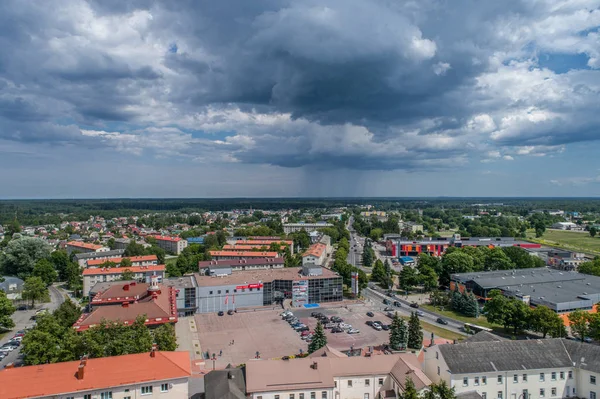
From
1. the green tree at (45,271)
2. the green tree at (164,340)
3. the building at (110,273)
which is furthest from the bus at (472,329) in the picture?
the green tree at (45,271)

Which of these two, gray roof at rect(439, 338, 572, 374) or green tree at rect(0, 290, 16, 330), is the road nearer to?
green tree at rect(0, 290, 16, 330)

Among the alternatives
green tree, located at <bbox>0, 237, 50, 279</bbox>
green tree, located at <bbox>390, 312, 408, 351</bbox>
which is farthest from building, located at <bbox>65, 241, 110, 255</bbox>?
green tree, located at <bbox>390, 312, 408, 351</bbox>

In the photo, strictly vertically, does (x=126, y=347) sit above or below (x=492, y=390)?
above

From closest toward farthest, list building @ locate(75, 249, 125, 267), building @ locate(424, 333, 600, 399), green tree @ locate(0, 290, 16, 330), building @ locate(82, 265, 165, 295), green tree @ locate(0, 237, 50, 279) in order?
building @ locate(424, 333, 600, 399), green tree @ locate(0, 290, 16, 330), building @ locate(82, 265, 165, 295), green tree @ locate(0, 237, 50, 279), building @ locate(75, 249, 125, 267)

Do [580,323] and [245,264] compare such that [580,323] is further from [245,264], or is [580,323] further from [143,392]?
[245,264]

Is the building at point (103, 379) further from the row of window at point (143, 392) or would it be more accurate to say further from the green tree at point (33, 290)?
the green tree at point (33, 290)

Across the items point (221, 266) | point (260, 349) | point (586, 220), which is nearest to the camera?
point (260, 349)

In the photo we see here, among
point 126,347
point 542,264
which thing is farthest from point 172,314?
point 542,264

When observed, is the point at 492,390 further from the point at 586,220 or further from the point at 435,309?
the point at 586,220
